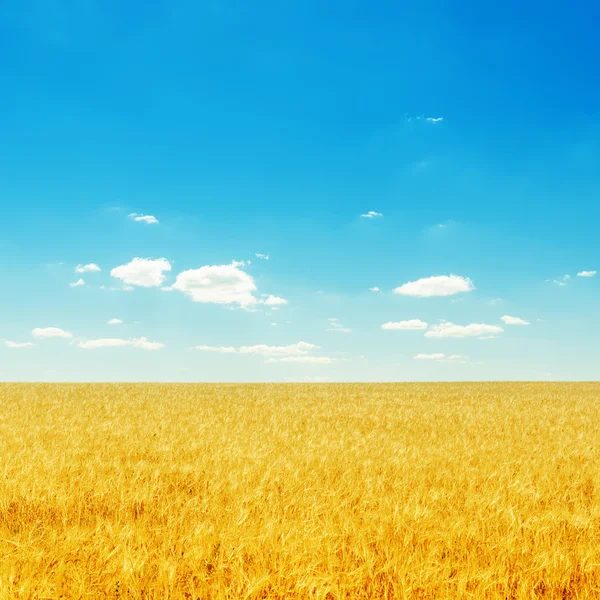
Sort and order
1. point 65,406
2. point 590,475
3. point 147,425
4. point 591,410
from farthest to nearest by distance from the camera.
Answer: point 591,410
point 65,406
point 147,425
point 590,475

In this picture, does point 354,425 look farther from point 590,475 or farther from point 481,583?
point 481,583

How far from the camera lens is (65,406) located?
17719mm

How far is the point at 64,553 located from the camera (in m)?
4.29

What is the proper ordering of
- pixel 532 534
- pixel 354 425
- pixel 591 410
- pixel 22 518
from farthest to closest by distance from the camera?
pixel 591 410, pixel 354 425, pixel 22 518, pixel 532 534

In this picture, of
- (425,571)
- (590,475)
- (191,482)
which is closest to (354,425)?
(590,475)

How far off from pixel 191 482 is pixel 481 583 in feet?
13.6

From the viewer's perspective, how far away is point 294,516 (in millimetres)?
5527

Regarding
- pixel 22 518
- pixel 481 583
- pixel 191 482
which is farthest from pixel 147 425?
pixel 481 583

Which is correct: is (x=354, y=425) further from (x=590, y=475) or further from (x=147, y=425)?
(x=590, y=475)

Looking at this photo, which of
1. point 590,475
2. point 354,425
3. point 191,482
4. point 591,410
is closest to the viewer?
point 191,482

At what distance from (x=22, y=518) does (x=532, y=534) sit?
16.1 feet

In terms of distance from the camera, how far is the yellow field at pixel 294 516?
3879 millimetres

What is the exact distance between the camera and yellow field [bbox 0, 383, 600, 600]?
12.7 feet

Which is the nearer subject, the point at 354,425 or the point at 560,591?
the point at 560,591
